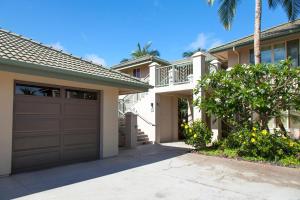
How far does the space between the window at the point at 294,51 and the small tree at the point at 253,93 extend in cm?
382

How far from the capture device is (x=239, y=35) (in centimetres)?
1686

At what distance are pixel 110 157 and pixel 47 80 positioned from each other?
4020mm

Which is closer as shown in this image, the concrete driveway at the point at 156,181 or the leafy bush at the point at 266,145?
the concrete driveway at the point at 156,181

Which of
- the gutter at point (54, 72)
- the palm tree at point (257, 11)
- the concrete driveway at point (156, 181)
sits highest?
the palm tree at point (257, 11)

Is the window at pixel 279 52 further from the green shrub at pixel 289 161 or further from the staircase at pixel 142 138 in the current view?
the staircase at pixel 142 138

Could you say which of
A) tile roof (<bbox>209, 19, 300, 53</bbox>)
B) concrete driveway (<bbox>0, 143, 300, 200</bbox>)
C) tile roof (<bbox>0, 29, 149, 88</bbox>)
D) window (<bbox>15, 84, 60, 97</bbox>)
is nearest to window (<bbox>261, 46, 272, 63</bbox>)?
tile roof (<bbox>209, 19, 300, 53</bbox>)

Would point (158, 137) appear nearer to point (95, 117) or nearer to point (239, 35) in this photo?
point (95, 117)

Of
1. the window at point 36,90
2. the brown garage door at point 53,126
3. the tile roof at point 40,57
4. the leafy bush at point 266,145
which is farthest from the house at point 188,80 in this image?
the window at point 36,90

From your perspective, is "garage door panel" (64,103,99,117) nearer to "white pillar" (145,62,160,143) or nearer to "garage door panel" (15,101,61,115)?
"garage door panel" (15,101,61,115)

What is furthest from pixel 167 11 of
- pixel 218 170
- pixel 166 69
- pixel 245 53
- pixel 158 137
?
pixel 218 170

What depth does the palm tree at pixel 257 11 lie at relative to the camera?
1180 centimetres

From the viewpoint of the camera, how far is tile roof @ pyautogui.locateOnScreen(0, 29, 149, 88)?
21.6 ft

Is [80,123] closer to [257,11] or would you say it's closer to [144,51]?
[257,11]

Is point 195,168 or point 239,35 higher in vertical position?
point 239,35
